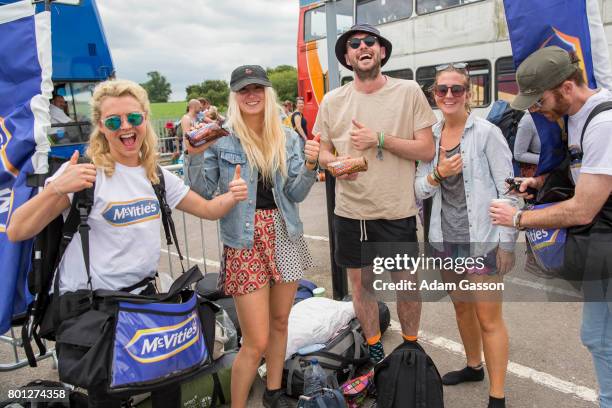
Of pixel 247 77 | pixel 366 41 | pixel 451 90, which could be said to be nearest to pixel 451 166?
pixel 451 90

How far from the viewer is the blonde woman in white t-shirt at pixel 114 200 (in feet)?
6.38

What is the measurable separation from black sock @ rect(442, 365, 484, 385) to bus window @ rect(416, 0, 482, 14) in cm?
723

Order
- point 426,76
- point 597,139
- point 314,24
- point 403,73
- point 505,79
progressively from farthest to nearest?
point 314,24
point 403,73
point 426,76
point 505,79
point 597,139

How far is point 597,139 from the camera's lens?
1.85 meters

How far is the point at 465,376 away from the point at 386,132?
169 cm

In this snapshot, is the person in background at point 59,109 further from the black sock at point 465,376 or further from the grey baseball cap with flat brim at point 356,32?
the black sock at point 465,376

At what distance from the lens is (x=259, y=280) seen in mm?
2551

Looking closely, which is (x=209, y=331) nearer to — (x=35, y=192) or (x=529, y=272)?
(x=35, y=192)

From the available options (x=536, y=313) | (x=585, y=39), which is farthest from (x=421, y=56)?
(x=585, y=39)

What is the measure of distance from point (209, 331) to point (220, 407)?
1.03 meters

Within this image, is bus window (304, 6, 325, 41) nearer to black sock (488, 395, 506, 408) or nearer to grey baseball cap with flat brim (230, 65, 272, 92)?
grey baseball cap with flat brim (230, 65, 272, 92)

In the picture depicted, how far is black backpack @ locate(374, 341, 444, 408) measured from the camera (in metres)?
2.45

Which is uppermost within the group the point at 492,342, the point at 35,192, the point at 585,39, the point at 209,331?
the point at 585,39

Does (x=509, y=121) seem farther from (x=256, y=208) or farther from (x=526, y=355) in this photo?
(x=256, y=208)
